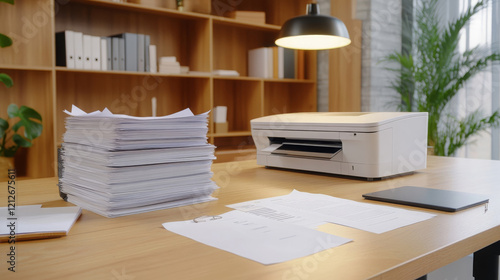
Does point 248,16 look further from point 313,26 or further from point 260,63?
point 313,26

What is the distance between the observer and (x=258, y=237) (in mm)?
757

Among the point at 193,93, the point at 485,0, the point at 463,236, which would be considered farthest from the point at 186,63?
the point at 463,236

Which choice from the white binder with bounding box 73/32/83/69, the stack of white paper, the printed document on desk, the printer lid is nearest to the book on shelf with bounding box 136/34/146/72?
the white binder with bounding box 73/32/83/69

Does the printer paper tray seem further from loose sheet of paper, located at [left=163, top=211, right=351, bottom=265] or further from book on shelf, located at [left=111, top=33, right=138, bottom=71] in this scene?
book on shelf, located at [left=111, top=33, right=138, bottom=71]

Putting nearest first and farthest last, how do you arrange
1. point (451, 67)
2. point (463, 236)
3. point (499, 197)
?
point (463, 236) → point (499, 197) → point (451, 67)

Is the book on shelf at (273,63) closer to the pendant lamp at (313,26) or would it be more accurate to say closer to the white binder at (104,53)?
the white binder at (104,53)

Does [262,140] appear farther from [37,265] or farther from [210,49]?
[210,49]

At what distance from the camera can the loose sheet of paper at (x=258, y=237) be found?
0.68m

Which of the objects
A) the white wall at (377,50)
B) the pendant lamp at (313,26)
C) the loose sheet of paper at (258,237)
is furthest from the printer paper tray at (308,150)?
the white wall at (377,50)

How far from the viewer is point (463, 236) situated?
785 millimetres

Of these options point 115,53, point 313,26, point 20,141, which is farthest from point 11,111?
point 313,26

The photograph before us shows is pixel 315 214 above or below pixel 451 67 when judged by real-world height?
below

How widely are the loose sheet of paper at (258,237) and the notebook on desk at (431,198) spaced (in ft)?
1.10

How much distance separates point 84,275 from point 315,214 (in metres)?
0.48
